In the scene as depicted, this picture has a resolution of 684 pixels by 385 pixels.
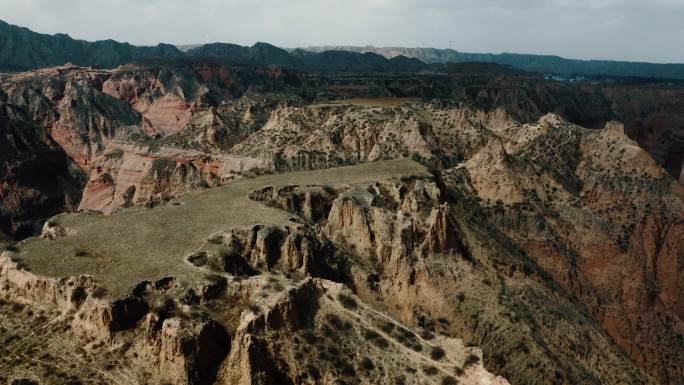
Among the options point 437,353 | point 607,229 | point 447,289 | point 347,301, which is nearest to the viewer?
point 437,353

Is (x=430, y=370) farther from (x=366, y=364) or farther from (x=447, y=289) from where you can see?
(x=447, y=289)

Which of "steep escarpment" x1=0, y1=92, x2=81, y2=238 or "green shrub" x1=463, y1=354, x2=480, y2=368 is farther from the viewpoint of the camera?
"steep escarpment" x1=0, y1=92, x2=81, y2=238

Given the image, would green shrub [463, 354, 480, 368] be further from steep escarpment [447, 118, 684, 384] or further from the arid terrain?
steep escarpment [447, 118, 684, 384]

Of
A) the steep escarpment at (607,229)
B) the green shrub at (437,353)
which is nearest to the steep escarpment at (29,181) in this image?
the steep escarpment at (607,229)

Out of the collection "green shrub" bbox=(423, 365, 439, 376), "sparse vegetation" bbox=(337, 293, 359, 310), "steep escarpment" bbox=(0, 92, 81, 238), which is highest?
"sparse vegetation" bbox=(337, 293, 359, 310)

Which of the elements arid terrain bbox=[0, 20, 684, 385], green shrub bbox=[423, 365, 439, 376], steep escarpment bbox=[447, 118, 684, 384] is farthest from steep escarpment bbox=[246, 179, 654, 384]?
steep escarpment bbox=[447, 118, 684, 384]

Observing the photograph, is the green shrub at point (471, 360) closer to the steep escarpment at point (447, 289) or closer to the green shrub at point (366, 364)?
the green shrub at point (366, 364)

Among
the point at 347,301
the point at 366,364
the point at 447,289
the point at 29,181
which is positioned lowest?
the point at 29,181

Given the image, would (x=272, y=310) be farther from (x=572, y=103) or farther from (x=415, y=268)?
(x=572, y=103)

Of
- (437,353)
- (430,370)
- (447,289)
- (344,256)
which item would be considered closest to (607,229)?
(447,289)
